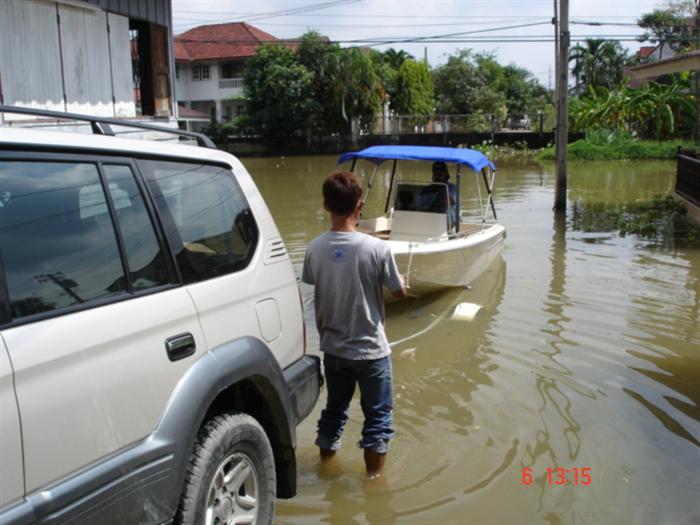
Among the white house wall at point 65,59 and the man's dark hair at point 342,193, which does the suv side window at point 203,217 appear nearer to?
the man's dark hair at point 342,193

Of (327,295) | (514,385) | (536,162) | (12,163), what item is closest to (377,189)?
(536,162)

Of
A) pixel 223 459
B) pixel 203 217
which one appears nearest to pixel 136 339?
pixel 223 459

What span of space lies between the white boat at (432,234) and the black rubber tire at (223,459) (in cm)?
573

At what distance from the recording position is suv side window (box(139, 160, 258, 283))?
305 centimetres

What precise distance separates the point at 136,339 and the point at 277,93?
44.5 meters

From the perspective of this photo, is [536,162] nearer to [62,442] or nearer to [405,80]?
[405,80]

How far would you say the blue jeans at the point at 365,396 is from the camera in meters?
4.27

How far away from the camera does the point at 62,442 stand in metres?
2.23

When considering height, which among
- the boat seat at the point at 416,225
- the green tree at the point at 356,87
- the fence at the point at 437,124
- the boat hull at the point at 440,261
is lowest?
the boat hull at the point at 440,261

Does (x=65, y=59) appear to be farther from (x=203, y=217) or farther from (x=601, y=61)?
(x=601, y=61)

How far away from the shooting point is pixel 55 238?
2467 millimetres

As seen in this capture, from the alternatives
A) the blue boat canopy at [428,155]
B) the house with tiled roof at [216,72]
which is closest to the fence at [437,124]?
the house with tiled roof at [216,72]

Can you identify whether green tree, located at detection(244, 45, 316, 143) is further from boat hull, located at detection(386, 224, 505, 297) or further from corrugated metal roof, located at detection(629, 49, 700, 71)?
boat hull, located at detection(386, 224, 505, 297)
